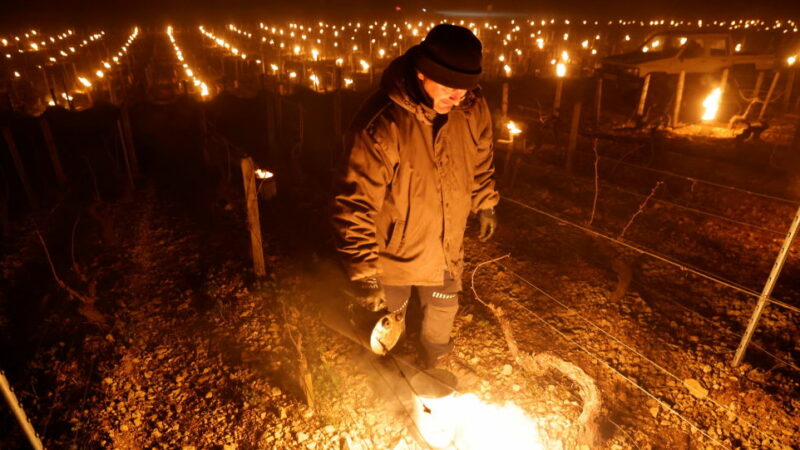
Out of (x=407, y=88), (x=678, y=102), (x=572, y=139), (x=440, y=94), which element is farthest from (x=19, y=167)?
(x=678, y=102)

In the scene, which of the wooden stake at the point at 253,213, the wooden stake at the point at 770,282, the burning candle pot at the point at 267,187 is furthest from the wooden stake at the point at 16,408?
the burning candle pot at the point at 267,187

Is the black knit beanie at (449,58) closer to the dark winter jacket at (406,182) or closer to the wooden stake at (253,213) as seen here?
the dark winter jacket at (406,182)

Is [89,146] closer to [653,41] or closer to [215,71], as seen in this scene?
[215,71]

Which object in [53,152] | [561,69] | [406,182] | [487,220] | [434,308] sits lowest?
[434,308]

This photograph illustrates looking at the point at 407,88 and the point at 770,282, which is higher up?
the point at 407,88

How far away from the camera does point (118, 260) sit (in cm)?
485

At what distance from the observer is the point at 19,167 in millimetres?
5750

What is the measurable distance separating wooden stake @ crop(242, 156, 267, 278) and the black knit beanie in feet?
7.96

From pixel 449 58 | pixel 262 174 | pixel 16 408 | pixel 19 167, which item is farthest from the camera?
pixel 262 174

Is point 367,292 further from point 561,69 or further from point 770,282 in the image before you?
point 561,69

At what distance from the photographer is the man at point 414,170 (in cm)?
211

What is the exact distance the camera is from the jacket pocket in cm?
239

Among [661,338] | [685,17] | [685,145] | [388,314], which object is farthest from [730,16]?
[388,314]

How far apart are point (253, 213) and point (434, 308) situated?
2.17 metres
